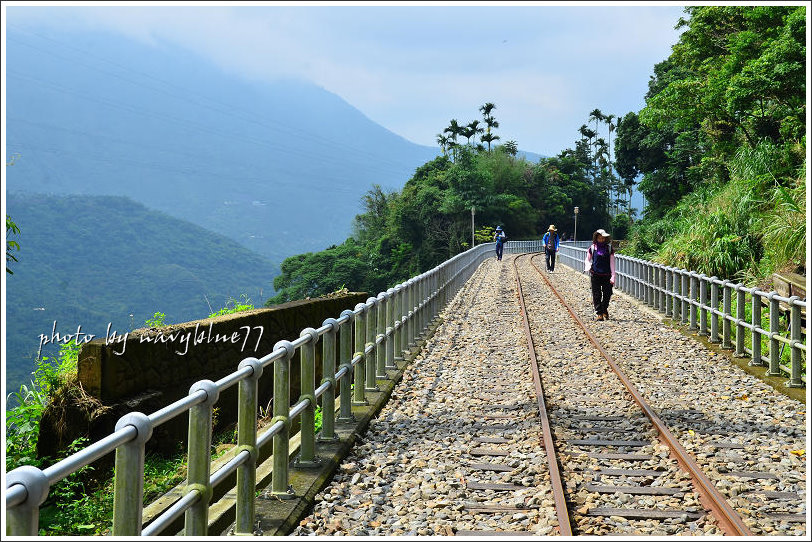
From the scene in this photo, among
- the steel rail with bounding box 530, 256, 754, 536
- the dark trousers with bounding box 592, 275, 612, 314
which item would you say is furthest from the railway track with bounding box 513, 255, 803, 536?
the dark trousers with bounding box 592, 275, 612, 314

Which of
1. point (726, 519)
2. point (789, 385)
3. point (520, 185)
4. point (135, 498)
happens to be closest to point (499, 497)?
point (726, 519)

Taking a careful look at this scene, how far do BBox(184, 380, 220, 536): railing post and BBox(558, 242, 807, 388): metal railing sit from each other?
7.61m

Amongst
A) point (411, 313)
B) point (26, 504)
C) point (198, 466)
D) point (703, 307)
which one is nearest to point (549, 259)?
point (703, 307)

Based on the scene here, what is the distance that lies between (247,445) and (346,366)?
2.92m

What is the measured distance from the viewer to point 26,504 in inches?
100

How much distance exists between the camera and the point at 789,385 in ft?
30.1

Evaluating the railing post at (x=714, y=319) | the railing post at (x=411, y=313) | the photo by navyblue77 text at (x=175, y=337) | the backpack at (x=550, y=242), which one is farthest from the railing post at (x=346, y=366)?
the backpack at (x=550, y=242)

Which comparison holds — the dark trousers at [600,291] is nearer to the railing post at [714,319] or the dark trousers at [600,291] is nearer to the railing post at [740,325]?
the railing post at [714,319]

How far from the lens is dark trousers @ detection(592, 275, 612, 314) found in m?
15.9

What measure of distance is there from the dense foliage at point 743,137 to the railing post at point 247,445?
12.5 meters

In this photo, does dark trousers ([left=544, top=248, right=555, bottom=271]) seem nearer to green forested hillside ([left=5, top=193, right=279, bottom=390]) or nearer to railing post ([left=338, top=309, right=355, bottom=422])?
railing post ([left=338, top=309, right=355, bottom=422])

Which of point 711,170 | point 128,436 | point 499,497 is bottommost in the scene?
point 499,497

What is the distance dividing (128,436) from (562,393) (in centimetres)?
677

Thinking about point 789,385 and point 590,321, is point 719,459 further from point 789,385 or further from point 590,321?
point 590,321
